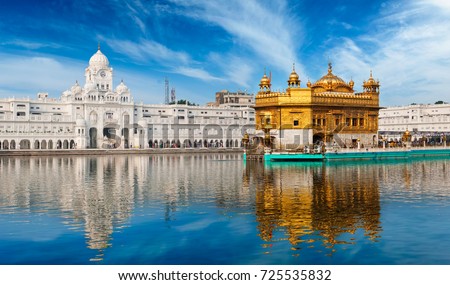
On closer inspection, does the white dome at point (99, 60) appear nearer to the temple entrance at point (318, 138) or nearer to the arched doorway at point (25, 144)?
the arched doorway at point (25, 144)

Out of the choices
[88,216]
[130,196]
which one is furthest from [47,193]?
[88,216]

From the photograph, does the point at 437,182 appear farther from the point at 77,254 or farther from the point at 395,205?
the point at 77,254

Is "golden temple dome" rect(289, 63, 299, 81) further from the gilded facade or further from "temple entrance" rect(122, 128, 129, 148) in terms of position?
"temple entrance" rect(122, 128, 129, 148)

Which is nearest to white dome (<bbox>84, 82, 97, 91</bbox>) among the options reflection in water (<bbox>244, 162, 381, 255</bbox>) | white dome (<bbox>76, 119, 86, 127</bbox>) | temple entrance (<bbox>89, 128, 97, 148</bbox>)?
temple entrance (<bbox>89, 128, 97, 148</bbox>)

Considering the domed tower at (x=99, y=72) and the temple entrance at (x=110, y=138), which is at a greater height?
the domed tower at (x=99, y=72)

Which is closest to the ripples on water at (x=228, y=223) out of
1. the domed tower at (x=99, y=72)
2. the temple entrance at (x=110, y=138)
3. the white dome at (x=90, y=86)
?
the temple entrance at (x=110, y=138)

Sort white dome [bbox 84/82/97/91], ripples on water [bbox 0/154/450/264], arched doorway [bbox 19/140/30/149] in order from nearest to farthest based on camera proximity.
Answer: ripples on water [bbox 0/154/450/264] → arched doorway [bbox 19/140/30/149] → white dome [bbox 84/82/97/91]

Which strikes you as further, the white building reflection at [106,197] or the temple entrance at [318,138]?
the temple entrance at [318,138]

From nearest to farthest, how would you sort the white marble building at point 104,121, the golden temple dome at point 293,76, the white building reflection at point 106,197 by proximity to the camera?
the white building reflection at point 106,197
the golden temple dome at point 293,76
the white marble building at point 104,121

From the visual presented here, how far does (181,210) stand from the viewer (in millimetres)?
17672

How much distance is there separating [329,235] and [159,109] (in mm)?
94540

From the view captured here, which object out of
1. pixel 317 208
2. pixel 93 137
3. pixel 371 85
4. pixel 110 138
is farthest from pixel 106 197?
pixel 110 138

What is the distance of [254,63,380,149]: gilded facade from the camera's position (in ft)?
171

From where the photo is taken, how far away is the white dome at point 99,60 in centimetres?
9925
